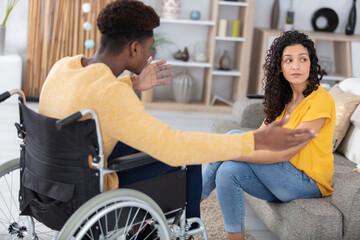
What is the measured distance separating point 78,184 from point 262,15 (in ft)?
13.3

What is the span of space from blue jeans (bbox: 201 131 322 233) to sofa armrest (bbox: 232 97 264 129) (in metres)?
1.08

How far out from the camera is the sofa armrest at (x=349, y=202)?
208 cm

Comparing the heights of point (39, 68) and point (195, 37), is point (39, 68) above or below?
below

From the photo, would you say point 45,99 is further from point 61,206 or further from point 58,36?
point 58,36

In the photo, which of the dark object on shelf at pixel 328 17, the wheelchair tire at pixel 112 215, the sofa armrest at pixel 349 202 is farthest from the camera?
the dark object on shelf at pixel 328 17

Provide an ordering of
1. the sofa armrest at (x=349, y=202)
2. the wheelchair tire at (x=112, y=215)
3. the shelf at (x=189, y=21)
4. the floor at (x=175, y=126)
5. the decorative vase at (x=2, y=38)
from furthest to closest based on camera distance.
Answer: the shelf at (x=189, y=21) < the decorative vase at (x=2, y=38) < the floor at (x=175, y=126) < the sofa armrest at (x=349, y=202) < the wheelchair tire at (x=112, y=215)

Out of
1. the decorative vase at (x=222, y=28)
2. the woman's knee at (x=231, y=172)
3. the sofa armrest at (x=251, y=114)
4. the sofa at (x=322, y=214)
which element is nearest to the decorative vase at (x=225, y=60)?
the decorative vase at (x=222, y=28)

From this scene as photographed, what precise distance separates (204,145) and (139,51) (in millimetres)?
398

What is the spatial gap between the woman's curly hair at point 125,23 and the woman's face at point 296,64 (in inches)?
28.3

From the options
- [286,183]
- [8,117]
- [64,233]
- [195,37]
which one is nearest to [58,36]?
[8,117]

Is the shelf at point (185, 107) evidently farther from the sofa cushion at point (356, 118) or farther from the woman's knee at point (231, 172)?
the woman's knee at point (231, 172)

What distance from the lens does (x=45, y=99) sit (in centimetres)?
173

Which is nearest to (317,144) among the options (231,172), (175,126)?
(231,172)

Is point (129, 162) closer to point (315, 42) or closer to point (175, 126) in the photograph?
point (175, 126)
